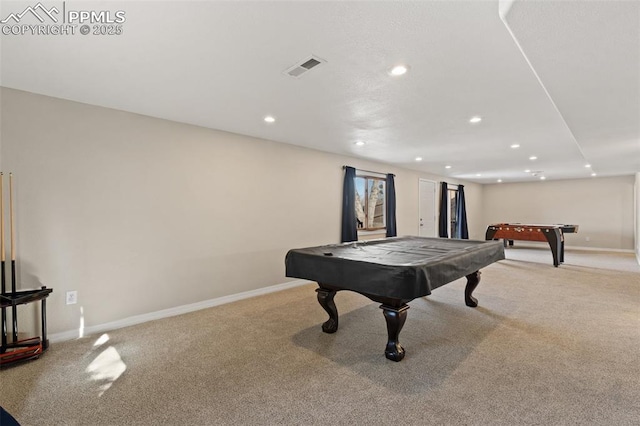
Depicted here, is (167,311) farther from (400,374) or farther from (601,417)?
(601,417)

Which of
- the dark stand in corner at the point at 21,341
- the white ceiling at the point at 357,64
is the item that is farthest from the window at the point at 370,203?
the dark stand in corner at the point at 21,341

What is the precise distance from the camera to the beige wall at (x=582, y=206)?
8.06m

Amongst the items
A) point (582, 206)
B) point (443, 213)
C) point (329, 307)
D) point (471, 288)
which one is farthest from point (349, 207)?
point (582, 206)

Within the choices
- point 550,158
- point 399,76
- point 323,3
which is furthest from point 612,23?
point 550,158

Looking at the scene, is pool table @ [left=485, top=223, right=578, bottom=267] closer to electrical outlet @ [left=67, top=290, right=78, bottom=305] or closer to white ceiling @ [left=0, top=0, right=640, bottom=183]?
white ceiling @ [left=0, top=0, right=640, bottom=183]

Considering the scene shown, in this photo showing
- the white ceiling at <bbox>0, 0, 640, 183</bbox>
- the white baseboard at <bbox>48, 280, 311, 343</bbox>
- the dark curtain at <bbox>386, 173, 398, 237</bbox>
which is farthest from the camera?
the dark curtain at <bbox>386, 173, 398, 237</bbox>

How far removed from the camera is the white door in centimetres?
767

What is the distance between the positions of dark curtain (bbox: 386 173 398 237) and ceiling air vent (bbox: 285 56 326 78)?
4.55m

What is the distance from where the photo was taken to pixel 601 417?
1629 millimetres

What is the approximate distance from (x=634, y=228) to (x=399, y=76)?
9.53m

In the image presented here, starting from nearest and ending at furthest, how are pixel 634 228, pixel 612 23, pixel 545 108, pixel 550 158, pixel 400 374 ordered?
pixel 612 23, pixel 400 374, pixel 545 108, pixel 550 158, pixel 634 228

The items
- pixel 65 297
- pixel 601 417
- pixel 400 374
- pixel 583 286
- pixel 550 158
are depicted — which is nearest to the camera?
pixel 601 417

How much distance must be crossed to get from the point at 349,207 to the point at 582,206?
7.86 m

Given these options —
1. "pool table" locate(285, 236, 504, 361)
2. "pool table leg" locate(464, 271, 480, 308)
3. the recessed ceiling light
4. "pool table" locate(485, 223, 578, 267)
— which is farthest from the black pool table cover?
"pool table" locate(485, 223, 578, 267)
